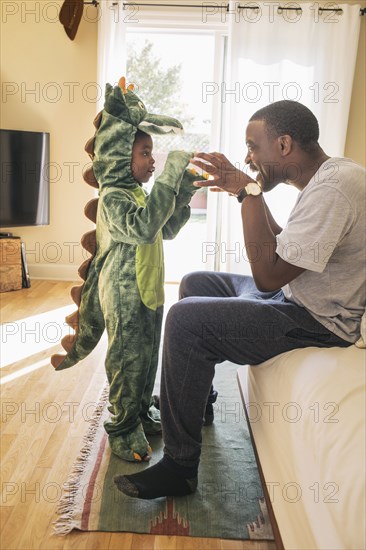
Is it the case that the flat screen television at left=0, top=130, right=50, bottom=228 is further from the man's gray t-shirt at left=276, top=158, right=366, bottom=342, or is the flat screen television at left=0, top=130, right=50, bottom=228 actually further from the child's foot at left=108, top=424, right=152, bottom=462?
the man's gray t-shirt at left=276, top=158, right=366, bottom=342

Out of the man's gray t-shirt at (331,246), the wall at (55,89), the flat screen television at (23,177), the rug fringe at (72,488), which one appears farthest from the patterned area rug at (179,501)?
the wall at (55,89)

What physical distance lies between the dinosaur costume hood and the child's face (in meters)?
0.03

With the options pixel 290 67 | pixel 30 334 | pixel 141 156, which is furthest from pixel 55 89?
pixel 141 156

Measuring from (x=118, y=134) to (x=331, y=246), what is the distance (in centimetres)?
75

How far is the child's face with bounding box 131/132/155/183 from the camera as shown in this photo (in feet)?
5.76

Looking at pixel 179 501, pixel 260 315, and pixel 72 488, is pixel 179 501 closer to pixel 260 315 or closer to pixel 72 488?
pixel 72 488

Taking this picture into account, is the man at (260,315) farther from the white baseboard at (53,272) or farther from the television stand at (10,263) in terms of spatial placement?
the white baseboard at (53,272)

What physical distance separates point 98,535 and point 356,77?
147 inches

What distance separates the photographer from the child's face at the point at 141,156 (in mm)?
1755

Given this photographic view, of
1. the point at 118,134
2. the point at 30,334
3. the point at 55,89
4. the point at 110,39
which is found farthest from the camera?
the point at 55,89

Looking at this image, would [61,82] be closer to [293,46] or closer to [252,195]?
[293,46]

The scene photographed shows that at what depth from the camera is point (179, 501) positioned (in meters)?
1.55

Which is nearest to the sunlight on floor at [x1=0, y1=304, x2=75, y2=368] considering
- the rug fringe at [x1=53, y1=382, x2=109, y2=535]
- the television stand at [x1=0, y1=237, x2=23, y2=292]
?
the television stand at [x1=0, y1=237, x2=23, y2=292]

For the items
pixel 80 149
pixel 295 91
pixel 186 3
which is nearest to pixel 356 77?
pixel 295 91
